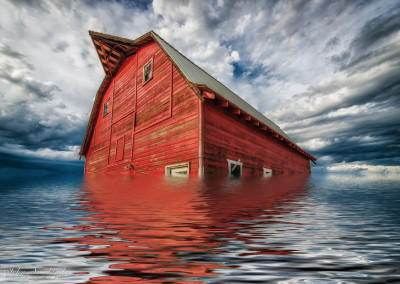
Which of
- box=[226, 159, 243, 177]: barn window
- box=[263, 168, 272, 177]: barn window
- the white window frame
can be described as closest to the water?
box=[226, 159, 243, 177]: barn window

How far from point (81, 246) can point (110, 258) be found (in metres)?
0.22

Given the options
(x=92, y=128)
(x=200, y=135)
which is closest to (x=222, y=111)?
(x=200, y=135)

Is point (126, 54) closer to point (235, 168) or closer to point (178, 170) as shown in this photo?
point (178, 170)

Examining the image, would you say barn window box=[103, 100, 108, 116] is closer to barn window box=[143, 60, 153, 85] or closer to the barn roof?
the barn roof

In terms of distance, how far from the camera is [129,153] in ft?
39.3

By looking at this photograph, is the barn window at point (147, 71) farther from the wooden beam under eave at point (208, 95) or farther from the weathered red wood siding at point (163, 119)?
the wooden beam under eave at point (208, 95)

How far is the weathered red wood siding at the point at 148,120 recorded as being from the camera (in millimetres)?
8797

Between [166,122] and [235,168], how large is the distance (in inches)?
162

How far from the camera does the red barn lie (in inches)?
332

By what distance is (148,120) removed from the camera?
438 inches

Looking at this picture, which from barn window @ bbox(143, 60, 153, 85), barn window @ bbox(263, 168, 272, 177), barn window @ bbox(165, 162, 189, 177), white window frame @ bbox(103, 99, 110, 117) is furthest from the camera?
white window frame @ bbox(103, 99, 110, 117)

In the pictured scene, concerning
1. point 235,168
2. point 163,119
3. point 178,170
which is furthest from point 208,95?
point 235,168

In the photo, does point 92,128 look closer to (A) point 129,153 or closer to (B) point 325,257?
(A) point 129,153

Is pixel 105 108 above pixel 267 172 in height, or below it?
above
